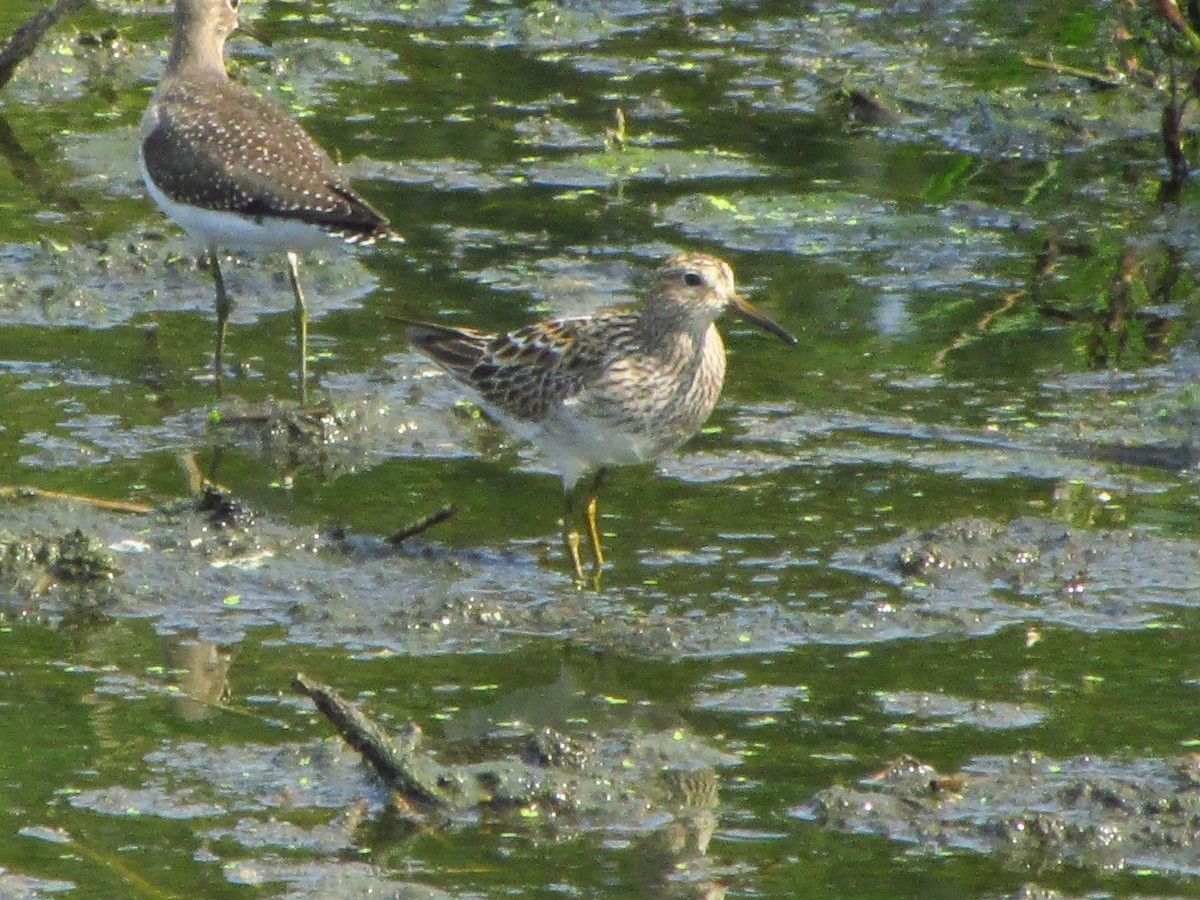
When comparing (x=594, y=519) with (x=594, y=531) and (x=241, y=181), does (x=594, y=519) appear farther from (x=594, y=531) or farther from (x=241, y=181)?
(x=241, y=181)

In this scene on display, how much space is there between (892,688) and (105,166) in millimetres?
6705

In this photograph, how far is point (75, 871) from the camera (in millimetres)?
5152

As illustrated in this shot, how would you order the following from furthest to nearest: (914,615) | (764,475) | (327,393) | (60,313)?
1. (60,313)
2. (327,393)
3. (764,475)
4. (914,615)

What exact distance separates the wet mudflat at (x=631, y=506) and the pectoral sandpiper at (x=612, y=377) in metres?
0.32

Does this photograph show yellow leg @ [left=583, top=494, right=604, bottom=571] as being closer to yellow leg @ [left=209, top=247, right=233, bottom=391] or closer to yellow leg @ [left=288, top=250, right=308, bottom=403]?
yellow leg @ [left=288, top=250, right=308, bottom=403]

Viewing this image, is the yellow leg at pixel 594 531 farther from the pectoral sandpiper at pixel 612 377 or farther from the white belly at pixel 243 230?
the white belly at pixel 243 230

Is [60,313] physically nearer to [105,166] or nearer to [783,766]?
[105,166]

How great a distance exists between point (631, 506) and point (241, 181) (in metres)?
2.26

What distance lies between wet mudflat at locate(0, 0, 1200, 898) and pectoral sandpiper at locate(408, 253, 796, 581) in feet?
1.06

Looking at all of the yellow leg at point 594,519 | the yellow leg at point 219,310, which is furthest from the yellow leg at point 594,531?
the yellow leg at point 219,310

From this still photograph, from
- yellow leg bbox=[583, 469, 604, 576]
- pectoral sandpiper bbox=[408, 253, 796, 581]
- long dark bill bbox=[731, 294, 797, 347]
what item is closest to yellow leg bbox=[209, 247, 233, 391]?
pectoral sandpiper bbox=[408, 253, 796, 581]

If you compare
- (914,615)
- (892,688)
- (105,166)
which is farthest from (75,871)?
(105,166)

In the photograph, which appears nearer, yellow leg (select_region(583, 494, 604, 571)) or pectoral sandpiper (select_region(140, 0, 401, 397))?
yellow leg (select_region(583, 494, 604, 571))

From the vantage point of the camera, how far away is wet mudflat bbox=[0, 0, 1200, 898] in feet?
18.0
